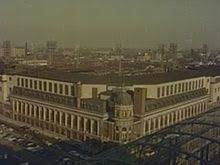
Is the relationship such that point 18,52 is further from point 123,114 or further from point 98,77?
point 123,114

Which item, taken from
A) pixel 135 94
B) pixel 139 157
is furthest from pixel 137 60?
pixel 139 157

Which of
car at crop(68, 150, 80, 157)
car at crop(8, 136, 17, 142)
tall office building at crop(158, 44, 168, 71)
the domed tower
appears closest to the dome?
the domed tower

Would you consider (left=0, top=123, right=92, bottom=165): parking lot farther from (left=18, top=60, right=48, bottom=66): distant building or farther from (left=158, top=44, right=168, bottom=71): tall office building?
(left=158, top=44, right=168, bottom=71): tall office building

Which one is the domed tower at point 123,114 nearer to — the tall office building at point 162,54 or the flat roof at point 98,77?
the flat roof at point 98,77

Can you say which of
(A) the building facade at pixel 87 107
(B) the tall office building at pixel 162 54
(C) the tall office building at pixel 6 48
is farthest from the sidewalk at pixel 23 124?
(B) the tall office building at pixel 162 54

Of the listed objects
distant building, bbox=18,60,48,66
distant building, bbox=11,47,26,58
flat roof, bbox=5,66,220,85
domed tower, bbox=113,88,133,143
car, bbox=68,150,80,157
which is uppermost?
distant building, bbox=11,47,26,58

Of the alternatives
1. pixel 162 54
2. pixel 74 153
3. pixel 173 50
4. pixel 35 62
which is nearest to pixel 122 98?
pixel 162 54

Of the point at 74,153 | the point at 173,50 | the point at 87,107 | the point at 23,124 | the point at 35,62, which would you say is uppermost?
the point at 173,50

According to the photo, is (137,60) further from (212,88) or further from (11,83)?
(212,88)

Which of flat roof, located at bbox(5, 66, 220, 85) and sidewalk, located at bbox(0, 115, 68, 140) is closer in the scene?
sidewalk, located at bbox(0, 115, 68, 140)
